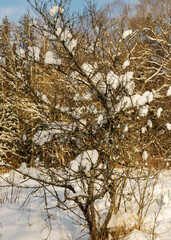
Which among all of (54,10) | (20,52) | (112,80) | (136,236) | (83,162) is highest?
(54,10)

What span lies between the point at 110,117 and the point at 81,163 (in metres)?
0.44

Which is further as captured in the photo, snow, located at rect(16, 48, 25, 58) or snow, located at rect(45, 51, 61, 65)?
snow, located at rect(16, 48, 25, 58)

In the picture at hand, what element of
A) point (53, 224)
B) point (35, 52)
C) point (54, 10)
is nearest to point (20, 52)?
point (35, 52)

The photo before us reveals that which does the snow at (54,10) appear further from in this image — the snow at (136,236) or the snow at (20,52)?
the snow at (136,236)

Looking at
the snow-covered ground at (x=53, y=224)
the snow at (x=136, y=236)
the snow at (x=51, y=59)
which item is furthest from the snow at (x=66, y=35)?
the snow at (x=136, y=236)

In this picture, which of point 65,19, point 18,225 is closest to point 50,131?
point 65,19

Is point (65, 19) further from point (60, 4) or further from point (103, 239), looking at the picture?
point (103, 239)

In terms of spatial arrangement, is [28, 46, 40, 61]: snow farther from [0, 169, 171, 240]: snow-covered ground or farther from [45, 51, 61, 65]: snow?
[0, 169, 171, 240]: snow-covered ground

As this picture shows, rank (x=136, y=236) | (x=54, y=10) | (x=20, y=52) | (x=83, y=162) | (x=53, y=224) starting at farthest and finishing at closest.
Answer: (x=53, y=224), (x=136, y=236), (x=20, y=52), (x=54, y=10), (x=83, y=162)

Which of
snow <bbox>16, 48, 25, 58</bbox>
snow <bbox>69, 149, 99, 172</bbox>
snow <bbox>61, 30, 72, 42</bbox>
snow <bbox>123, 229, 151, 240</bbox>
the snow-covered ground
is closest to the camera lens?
snow <bbox>69, 149, 99, 172</bbox>

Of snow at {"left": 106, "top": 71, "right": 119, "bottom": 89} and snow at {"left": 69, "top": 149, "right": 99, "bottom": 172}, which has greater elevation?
snow at {"left": 106, "top": 71, "right": 119, "bottom": 89}

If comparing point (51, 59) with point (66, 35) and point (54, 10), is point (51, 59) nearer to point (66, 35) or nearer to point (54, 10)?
point (66, 35)

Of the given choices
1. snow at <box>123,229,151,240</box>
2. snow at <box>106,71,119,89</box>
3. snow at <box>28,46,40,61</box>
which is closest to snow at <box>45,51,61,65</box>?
snow at <box>28,46,40,61</box>

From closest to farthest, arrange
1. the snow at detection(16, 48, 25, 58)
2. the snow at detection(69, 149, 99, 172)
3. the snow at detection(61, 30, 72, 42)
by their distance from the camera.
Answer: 1. the snow at detection(69, 149, 99, 172)
2. the snow at detection(61, 30, 72, 42)
3. the snow at detection(16, 48, 25, 58)
